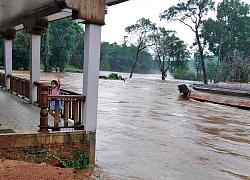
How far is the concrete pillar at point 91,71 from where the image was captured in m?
5.32

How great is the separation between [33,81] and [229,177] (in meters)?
6.17

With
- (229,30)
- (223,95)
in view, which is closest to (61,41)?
(229,30)

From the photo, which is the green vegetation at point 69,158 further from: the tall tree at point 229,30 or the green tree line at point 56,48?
the tall tree at point 229,30

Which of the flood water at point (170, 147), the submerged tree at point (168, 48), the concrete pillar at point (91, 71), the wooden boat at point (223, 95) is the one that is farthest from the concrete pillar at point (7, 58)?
the submerged tree at point (168, 48)

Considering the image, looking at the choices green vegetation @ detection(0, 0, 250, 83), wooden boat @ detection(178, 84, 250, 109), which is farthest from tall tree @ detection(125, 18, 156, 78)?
wooden boat @ detection(178, 84, 250, 109)

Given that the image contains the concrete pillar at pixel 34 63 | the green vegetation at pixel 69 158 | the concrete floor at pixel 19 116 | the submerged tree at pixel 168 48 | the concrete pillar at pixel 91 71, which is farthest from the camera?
the submerged tree at pixel 168 48

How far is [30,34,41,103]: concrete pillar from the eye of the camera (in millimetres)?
8188

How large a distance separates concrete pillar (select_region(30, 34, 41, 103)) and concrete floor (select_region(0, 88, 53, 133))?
0.38 meters

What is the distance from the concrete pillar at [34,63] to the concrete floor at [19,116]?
383 millimetres

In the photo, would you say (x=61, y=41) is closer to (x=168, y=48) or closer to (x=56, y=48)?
(x=56, y=48)

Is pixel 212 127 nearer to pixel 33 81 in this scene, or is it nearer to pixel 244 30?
pixel 33 81

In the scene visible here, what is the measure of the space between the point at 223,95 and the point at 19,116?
1739cm

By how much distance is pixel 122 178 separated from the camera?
5.41m

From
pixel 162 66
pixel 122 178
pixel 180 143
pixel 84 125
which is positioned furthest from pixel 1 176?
pixel 162 66
